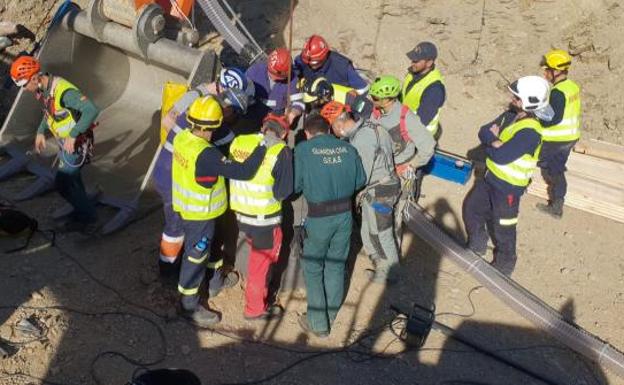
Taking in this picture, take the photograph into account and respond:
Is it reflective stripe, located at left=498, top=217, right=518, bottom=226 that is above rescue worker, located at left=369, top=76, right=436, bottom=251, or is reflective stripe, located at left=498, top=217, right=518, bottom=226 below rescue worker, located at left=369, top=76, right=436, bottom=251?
below

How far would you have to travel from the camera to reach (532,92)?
556 centimetres

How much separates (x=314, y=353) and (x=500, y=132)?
110 inches

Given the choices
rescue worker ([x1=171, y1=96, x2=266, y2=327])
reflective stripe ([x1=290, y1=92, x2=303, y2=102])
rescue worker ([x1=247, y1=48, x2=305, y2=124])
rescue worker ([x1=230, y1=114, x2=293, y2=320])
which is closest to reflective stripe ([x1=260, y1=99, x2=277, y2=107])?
rescue worker ([x1=247, y1=48, x2=305, y2=124])

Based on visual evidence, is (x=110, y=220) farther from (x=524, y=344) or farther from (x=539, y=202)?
(x=539, y=202)

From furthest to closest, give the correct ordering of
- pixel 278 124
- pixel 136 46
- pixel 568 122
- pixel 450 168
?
pixel 450 168, pixel 136 46, pixel 568 122, pixel 278 124

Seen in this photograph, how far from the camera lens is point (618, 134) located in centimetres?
927

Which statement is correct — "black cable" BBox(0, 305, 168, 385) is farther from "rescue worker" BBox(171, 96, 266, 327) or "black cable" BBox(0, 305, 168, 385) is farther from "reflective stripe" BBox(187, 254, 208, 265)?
"reflective stripe" BBox(187, 254, 208, 265)

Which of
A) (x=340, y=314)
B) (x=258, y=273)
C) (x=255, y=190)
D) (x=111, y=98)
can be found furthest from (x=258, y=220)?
(x=111, y=98)

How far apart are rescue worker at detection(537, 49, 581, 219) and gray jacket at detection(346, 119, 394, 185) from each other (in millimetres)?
2317

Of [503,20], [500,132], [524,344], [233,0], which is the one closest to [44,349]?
[524,344]

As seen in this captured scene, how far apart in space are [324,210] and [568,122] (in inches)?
138

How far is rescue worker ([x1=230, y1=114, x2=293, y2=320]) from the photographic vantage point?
4.97 meters

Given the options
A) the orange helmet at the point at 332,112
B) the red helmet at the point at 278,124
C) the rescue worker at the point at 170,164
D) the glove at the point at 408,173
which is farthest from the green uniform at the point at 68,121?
the glove at the point at 408,173

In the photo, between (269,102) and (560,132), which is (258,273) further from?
(560,132)
